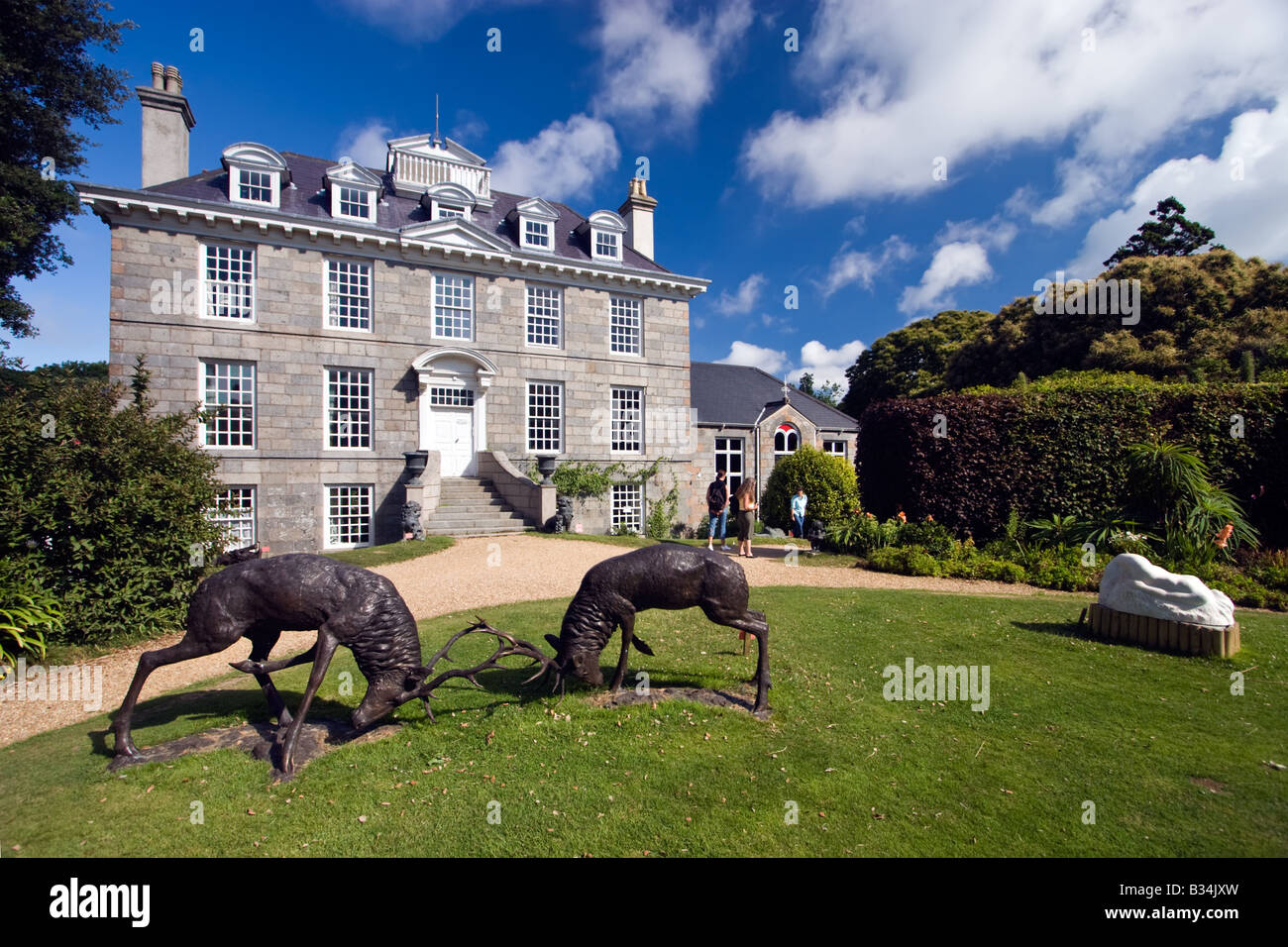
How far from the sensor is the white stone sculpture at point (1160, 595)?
757 cm

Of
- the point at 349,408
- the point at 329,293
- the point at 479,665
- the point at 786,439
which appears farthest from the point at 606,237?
the point at 479,665

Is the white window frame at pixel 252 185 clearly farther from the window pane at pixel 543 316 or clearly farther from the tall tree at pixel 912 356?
the tall tree at pixel 912 356

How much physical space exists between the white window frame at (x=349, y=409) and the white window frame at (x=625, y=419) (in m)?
A: 8.87

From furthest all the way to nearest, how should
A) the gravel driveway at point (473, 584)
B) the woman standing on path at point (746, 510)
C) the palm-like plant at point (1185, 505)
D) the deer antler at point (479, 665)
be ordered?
the woman standing on path at point (746, 510) → the palm-like plant at point (1185, 505) → the gravel driveway at point (473, 584) → the deer antler at point (479, 665)

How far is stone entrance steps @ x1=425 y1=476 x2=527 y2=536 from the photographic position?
61.6 feet

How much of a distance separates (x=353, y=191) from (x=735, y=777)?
2303 cm

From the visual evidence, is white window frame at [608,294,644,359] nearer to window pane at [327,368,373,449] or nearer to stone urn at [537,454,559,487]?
stone urn at [537,454,559,487]

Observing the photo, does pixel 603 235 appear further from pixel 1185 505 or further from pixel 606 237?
pixel 1185 505

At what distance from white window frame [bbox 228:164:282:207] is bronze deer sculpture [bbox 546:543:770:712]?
20581 millimetres

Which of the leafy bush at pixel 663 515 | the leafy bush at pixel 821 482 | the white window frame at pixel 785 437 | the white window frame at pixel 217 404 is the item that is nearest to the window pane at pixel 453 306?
the white window frame at pixel 217 404

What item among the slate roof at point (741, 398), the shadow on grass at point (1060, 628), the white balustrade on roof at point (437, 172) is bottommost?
the shadow on grass at point (1060, 628)

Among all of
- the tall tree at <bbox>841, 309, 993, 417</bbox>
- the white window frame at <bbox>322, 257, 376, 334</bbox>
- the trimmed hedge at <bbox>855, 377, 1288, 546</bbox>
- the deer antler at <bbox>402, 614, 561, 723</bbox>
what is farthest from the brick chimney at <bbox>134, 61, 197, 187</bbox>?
the tall tree at <bbox>841, 309, 993, 417</bbox>

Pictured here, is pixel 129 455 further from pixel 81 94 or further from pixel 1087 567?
pixel 81 94
